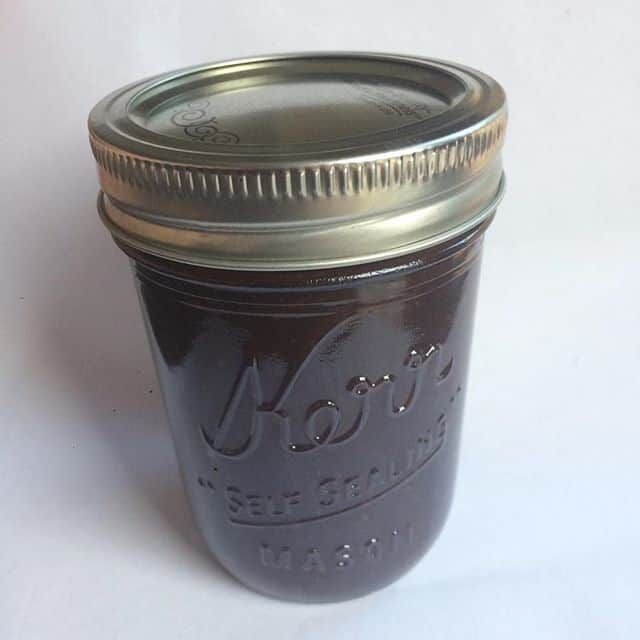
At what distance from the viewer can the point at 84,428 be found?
1085 millimetres

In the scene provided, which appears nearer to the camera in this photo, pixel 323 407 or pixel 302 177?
pixel 302 177

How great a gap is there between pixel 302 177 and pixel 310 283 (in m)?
0.08

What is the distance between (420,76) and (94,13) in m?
0.44

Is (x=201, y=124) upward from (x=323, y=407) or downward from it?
upward

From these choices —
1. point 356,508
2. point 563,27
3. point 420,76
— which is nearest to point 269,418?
point 356,508

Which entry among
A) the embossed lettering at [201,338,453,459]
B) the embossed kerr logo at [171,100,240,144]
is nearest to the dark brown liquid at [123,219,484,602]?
the embossed lettering at [201,338,453,459]

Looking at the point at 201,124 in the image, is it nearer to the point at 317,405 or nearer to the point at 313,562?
the point at 317,405

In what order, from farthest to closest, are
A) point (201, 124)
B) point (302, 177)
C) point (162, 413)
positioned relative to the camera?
point (162, 413), point (201, 124), point (302, 177)

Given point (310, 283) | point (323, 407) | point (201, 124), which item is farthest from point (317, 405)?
point (201, 124)

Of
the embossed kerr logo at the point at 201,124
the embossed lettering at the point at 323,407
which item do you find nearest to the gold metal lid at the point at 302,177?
the embossed kerr logo at the point at 201,124

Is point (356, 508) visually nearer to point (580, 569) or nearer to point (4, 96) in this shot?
point (580, 569)

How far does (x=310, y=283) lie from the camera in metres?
0.55

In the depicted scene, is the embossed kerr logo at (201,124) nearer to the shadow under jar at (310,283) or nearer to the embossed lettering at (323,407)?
the shadow under jar at (310,283)

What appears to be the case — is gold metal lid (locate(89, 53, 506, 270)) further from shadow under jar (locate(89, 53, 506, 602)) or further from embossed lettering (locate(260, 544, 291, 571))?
embossed lettering (locate(260, 544, 291, 571))
